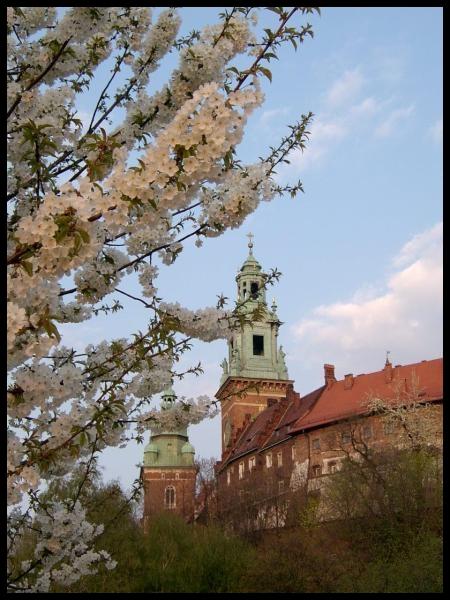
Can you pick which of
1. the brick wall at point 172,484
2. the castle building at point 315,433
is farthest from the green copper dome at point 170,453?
the castle building at point 315,433

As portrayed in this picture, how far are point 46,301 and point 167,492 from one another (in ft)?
225

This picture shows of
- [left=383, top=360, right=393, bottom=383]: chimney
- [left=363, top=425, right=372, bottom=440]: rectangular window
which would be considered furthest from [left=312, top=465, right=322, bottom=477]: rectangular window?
[left=383, top=360, right=393, bottom=383]: chimney

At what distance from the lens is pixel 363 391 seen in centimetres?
4872

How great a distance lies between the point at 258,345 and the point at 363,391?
70.9ft

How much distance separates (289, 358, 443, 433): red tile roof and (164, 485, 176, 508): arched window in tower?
2358 centimetres

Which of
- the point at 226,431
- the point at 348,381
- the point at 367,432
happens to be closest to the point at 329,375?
the point at 348,381

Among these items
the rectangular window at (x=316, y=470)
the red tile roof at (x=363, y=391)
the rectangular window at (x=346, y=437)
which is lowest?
the rectangular window at (x=316, y=470)

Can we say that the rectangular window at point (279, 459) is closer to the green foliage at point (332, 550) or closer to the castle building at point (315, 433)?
the castle building at point (315, 433)

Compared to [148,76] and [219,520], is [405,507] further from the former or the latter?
[148,76]

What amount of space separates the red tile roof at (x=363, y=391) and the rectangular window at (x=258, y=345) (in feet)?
55.6

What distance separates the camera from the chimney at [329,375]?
52850mm

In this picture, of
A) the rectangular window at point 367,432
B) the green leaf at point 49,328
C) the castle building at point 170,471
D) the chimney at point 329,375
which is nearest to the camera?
the green leaf at point 49,328

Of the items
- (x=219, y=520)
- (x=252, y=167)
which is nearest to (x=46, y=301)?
(x=252, y=167)

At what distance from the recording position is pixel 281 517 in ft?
137
